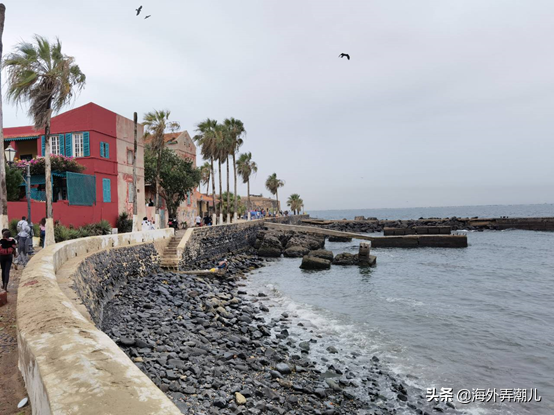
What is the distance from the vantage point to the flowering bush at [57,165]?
21.4 metres

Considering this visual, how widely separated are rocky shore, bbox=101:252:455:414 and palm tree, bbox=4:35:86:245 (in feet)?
22.2

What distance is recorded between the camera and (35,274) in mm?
5648

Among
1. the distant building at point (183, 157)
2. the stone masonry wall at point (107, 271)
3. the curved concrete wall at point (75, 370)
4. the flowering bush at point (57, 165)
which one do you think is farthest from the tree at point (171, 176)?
the curved concrete wall at point (75, 370)

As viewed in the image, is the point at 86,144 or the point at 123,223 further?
the point at 123,223

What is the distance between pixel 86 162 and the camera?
2311 centimetres

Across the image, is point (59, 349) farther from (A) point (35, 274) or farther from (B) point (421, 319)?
(B) point (421, 319)

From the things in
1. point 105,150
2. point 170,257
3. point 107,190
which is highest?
point 105,150

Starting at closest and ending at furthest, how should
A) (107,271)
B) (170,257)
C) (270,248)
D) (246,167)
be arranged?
(107,271) < (170,257) < (270,248) < (246,167)

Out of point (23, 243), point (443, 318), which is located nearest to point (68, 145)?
point (23, 243)

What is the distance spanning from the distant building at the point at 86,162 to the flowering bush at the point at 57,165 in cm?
56

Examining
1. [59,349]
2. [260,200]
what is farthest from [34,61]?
[260,200]

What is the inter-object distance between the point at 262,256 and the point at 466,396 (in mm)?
24496

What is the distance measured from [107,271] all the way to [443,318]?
12.3m

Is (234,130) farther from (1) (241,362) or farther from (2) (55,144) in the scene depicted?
→ (1) (241,362)
